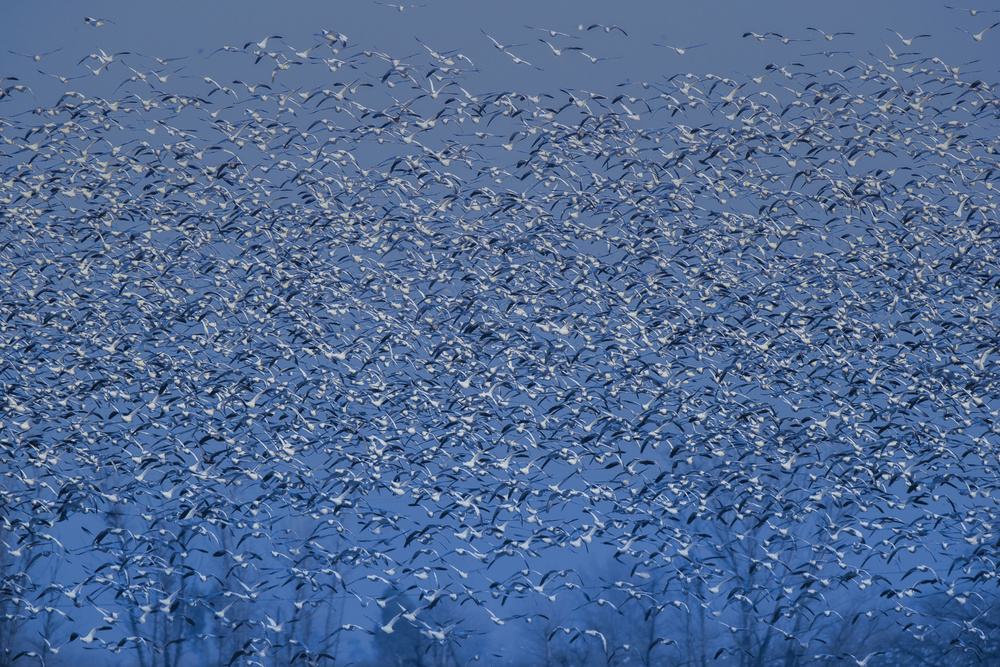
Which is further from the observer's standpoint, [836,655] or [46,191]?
[46,191]

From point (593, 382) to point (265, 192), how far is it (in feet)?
6.05

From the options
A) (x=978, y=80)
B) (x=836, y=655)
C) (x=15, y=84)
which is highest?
(x=15, y=84)

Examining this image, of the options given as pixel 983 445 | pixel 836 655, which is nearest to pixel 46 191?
pixel 836 655

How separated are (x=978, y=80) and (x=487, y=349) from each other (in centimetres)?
267

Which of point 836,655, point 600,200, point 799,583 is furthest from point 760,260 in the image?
point 836,655

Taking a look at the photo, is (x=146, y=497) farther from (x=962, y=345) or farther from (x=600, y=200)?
(x=962, y=345)

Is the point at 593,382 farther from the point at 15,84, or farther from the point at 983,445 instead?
the point at 15,84

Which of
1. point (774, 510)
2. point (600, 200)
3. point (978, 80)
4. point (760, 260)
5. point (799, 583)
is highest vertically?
point (978, 80)

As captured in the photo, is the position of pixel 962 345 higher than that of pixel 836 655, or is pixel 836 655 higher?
pixel 962 345

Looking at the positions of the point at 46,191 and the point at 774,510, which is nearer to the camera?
the point at 774,510

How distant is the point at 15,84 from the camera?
4.37 meters

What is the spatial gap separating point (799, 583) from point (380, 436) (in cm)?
207

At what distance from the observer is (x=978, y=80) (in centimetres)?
420

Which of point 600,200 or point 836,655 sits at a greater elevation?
point 600,200
